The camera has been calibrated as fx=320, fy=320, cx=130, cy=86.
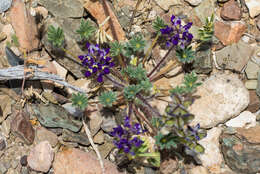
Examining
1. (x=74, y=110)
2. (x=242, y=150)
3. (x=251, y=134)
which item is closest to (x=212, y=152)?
(x=242, y=150)

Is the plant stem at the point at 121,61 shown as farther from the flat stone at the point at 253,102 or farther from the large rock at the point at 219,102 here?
the flat stone at the point at 253,102

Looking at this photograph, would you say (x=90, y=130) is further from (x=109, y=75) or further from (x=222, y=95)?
(x=222, y=95)

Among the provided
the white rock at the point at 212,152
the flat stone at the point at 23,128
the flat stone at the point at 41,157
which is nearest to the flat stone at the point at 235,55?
the white rock at the point at 212,152

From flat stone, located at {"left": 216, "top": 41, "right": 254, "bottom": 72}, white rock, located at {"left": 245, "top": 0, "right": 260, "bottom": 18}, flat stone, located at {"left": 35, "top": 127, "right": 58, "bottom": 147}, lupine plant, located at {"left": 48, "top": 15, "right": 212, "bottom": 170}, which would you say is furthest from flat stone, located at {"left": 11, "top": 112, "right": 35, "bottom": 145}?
white rock, located at {"left": 245, "top": 0, "right": 260, "bottom": 18}

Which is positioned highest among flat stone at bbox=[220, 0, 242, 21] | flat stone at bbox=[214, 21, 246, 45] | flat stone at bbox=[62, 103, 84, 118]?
flat stone at bbox=[220, 0, 242, 21]

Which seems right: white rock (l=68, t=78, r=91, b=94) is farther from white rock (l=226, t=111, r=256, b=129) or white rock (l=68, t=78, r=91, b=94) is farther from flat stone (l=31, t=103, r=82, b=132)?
white rock (l=226, t=111, r=256, b=129)

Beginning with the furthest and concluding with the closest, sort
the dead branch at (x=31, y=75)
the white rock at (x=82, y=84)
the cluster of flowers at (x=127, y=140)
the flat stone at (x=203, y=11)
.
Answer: the flat stone at (x=203, y=11) < the white rock at (x=82, y=84) < the dead branch at (x=31, y=75) < the cluster of flowers at (x=127, y=140)
